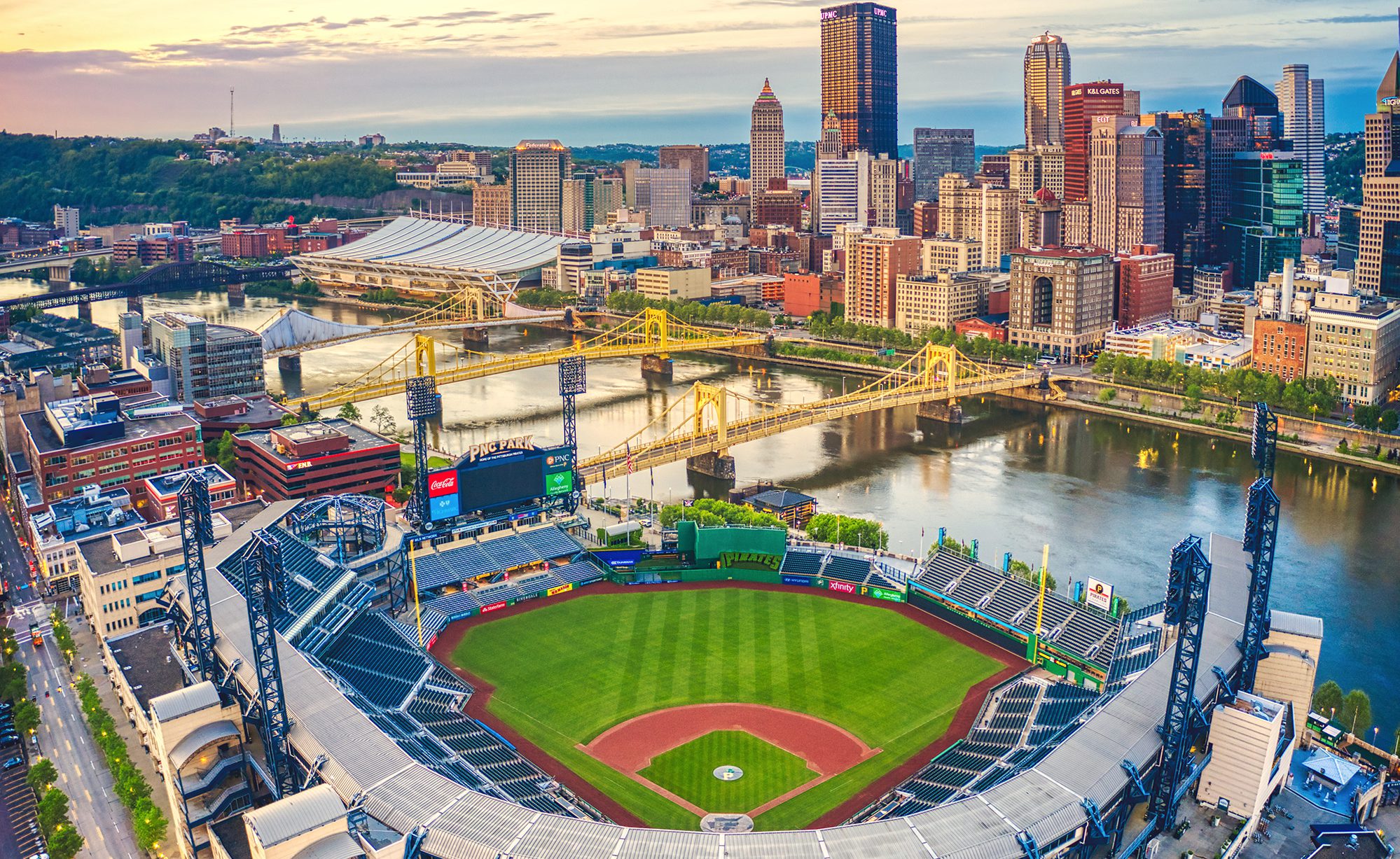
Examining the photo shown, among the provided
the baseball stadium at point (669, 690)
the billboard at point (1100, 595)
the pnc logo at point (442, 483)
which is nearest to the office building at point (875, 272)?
the baseball stadium at point (669, 690)

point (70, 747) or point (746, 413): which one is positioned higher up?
point (746, 413)

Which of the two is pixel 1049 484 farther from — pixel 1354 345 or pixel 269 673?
pixel 269 673

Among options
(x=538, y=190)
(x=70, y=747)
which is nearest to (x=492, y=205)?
(x=538, y=190)

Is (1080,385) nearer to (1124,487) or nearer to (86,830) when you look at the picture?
(1124,487)

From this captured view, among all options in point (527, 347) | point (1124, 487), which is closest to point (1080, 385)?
point (1124, 487)

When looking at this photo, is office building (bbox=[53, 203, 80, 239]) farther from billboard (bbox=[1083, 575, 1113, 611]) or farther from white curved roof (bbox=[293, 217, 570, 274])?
billboard (bbox=[1083, 575, 1113, 611])

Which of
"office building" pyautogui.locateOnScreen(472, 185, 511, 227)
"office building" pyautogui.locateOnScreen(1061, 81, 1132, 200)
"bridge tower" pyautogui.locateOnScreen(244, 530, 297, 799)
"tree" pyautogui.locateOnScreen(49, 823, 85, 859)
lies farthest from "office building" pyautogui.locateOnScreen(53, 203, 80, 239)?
"tree" pyautogui.locateOnScreen(49, 823, 85, 859)

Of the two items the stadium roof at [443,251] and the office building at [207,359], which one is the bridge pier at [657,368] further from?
the stadium roof at [443,251]
